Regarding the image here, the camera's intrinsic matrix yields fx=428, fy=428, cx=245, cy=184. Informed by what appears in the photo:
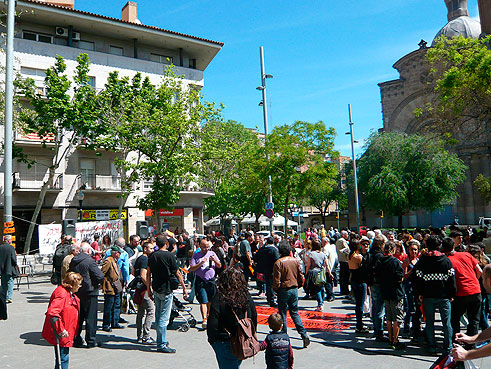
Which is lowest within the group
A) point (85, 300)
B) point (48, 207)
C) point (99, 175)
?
point (85, 300)

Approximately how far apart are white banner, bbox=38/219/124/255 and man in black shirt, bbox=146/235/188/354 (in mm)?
12576

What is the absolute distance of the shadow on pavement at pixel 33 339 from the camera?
308 inches

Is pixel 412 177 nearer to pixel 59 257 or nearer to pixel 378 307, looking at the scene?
pixel 59 257

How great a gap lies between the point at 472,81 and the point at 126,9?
93.6 ft

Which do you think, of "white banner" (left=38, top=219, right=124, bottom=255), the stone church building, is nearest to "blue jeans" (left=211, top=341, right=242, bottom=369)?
"white banner" (left=38, top=219, right=124, bottom=255)

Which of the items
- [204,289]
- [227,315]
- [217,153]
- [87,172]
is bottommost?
[204,289]

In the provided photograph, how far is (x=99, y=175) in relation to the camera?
29.7 meters

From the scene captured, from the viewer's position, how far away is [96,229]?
2017 cm

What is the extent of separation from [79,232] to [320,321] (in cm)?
1403

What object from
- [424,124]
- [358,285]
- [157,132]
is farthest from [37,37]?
[424,124]

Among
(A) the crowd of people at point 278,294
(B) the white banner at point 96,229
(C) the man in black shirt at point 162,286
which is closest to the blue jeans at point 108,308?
(A) the crowd of people at point 278,294

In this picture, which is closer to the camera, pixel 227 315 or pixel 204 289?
pixel 227 315

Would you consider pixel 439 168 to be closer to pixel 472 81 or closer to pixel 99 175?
pixel 472 81

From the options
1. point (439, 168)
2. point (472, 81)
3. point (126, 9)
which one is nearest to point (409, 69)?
point (439, 168)
